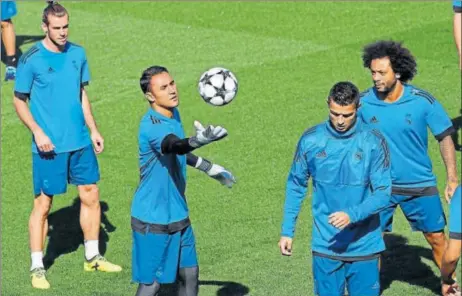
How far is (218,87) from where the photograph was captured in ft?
36.2

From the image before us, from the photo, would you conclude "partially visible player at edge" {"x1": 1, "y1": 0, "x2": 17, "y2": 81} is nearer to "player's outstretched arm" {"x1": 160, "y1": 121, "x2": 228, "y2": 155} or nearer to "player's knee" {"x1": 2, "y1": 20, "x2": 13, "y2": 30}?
"player's knee" {"x1": 2, "y1": 20, "x2": 13, "y2": 30}

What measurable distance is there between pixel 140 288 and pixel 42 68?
8.78 ft

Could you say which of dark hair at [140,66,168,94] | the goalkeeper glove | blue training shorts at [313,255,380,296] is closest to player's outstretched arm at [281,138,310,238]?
blue training shorts at [313,255,380,296]

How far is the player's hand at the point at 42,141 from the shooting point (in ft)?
38.0

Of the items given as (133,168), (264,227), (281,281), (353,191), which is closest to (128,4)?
(133,168)

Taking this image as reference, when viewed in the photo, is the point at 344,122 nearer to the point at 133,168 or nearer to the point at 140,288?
the point at 140,288

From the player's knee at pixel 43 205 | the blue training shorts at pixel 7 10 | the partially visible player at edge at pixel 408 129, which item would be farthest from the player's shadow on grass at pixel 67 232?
the blue training shorts at pixel 7 10

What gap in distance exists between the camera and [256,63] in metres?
19.0

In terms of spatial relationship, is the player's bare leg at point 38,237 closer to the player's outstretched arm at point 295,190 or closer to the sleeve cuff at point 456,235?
the player's outstretched arm at point 295,190

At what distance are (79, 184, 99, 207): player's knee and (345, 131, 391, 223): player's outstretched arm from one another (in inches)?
145

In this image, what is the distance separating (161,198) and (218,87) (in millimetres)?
1454

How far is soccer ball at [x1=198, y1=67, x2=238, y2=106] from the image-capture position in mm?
11023

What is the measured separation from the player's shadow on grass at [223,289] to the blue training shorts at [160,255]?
145cm

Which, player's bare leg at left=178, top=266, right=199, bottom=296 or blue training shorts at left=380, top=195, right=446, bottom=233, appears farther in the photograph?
blue training shorts at left=380, top=195, right=446, bottom=233
